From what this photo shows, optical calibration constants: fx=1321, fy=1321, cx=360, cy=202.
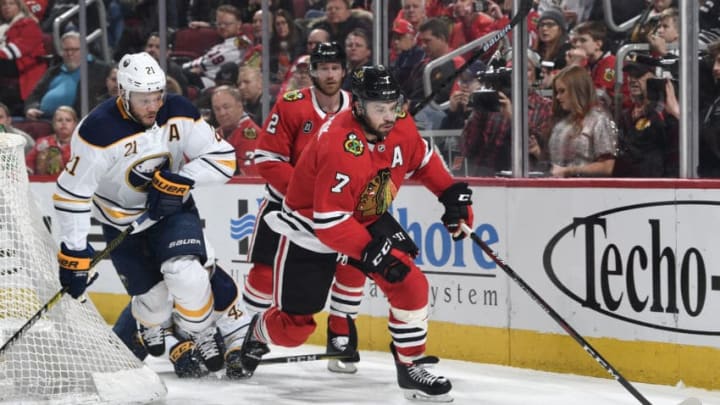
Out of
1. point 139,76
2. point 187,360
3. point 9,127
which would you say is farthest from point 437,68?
point 9,127

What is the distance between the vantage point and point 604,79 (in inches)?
201

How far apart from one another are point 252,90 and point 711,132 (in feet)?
8.54

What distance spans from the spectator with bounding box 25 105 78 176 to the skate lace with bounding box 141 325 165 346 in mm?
2469

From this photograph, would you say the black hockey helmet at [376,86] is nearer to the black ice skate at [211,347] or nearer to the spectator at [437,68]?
the black ice skate at [211,347]

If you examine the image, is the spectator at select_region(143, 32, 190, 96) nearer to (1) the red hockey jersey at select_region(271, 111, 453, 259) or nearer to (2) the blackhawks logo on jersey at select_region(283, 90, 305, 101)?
(2) the blackhawks logo on jersey at select_region(283, 90, 305, 101)

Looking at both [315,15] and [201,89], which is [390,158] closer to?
[315,15]

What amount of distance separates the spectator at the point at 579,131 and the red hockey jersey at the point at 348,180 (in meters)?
0.82

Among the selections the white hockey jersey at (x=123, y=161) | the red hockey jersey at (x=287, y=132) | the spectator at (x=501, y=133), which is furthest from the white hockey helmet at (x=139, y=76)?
the spectator at (x=501, y=133)

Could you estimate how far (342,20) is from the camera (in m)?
6.21

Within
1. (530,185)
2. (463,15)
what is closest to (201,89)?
(463,15)

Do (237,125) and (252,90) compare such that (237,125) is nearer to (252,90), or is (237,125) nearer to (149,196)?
(252,90)

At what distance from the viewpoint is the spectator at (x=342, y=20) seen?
242 inches

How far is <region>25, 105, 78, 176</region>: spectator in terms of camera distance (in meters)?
7.48

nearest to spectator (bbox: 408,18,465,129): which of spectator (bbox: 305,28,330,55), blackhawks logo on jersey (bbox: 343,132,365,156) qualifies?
spectator (bbox: 305,28,330,55)
